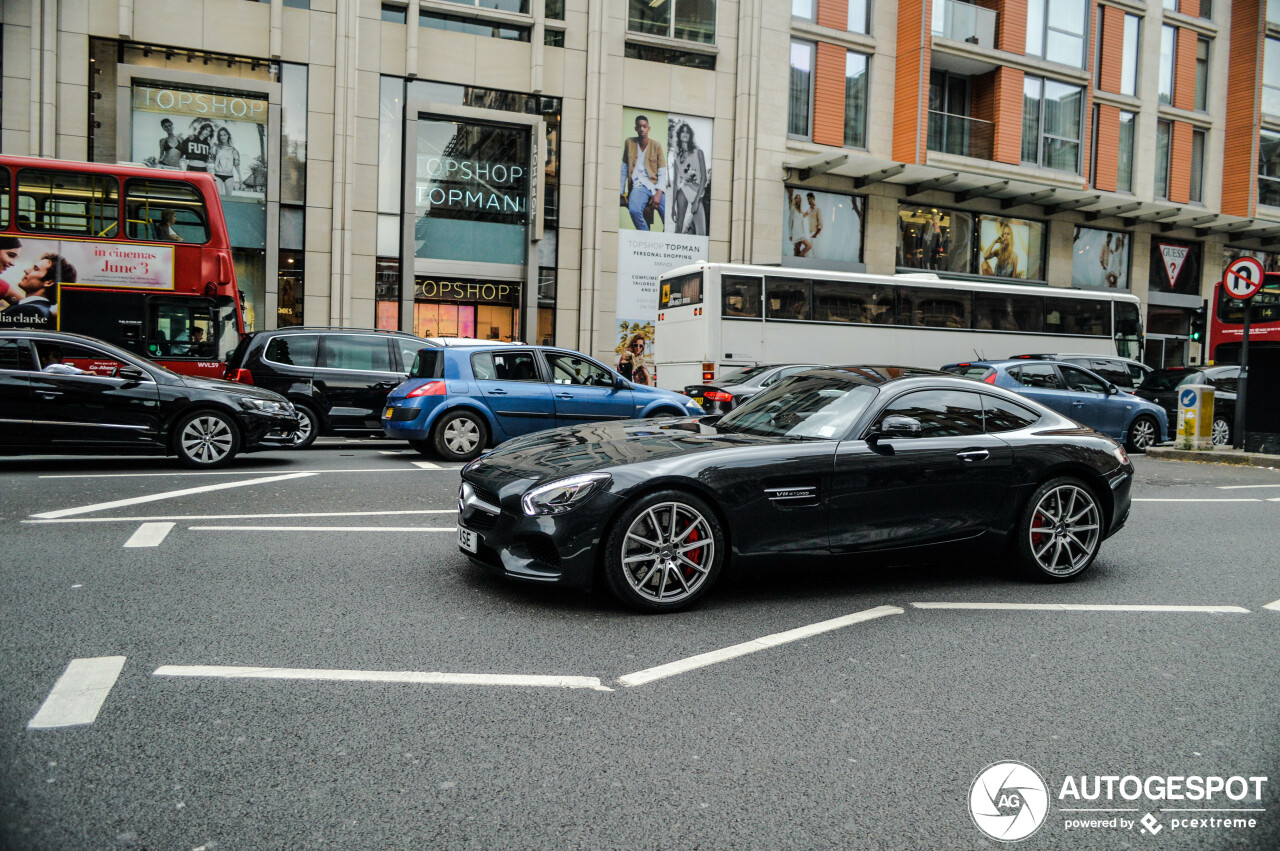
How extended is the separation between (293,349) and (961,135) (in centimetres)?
2133

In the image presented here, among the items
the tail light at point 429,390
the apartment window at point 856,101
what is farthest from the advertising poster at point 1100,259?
the tail light at point 429,390

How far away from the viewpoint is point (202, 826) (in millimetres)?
2697

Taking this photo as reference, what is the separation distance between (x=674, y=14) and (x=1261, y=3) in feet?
73.7

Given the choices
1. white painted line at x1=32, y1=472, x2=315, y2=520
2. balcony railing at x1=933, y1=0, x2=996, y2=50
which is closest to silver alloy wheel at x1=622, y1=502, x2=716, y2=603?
white painted line at x1=32, y1=472, x2=315, y2=520

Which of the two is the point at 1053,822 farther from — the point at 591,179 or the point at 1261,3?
the point at 1261,3

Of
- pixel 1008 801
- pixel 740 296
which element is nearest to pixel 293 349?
pixel 740 296

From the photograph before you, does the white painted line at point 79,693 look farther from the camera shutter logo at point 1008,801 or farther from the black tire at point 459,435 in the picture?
the black tire at point 459,435

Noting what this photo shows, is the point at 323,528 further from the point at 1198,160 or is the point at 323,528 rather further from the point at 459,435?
the point at 1198,160

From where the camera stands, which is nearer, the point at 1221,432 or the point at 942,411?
the point at 942,411

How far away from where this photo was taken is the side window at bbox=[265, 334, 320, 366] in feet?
42.8

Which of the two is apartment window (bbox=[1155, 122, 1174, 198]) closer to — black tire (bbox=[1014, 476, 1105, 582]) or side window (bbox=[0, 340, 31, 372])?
black tire (bbox=[1014, 476, 1105, 582])

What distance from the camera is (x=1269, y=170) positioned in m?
34.3

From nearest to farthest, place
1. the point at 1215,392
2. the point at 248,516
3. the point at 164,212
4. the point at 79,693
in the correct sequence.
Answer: the point at 79,693, the point at 248,516, the point at 164,212, the point at 1215,392

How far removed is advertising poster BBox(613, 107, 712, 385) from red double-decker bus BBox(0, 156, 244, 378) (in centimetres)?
1123
